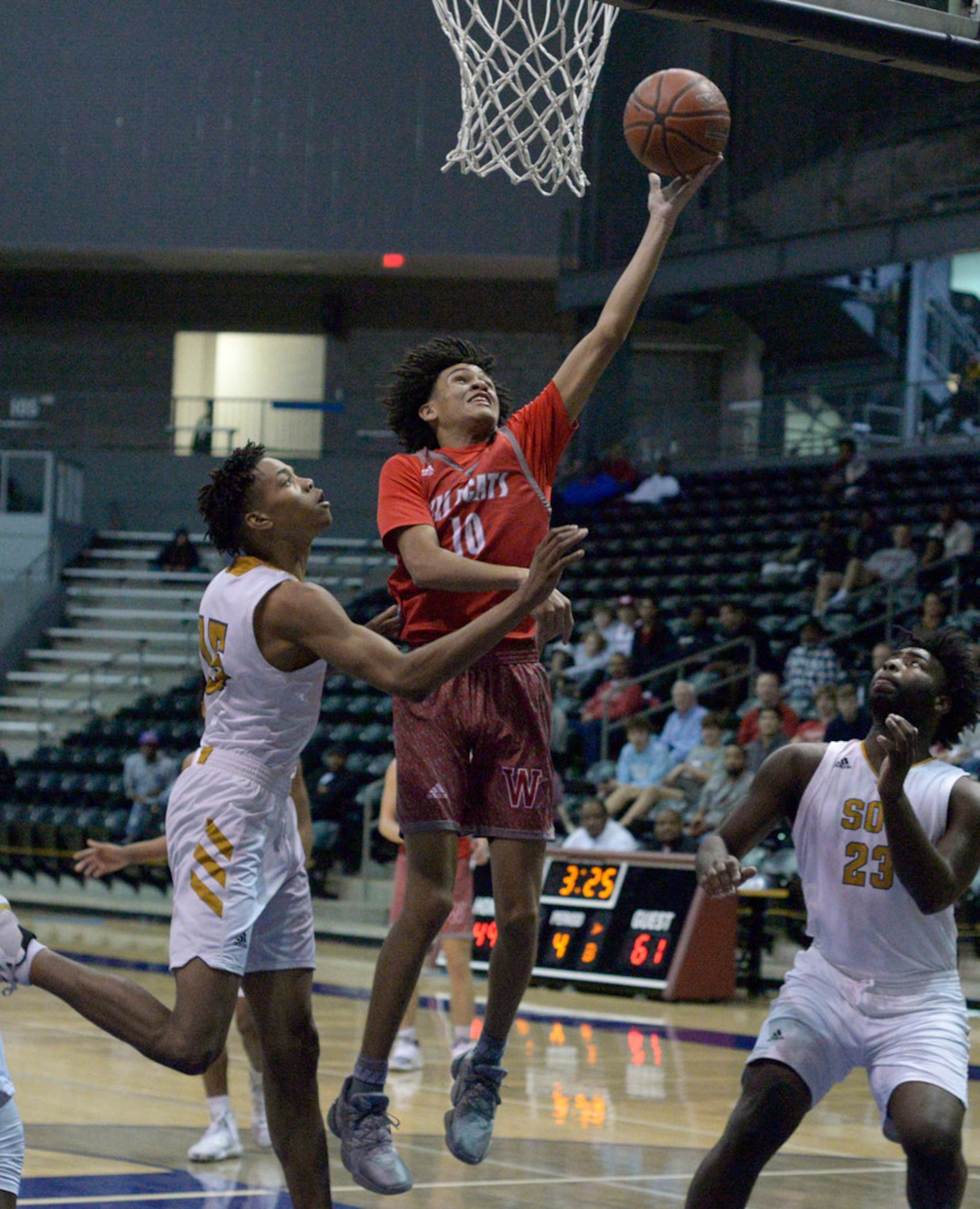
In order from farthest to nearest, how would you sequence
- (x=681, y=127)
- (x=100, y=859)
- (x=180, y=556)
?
(x=180, y=556) < (x=100, y=859) < (x=681, y=127)

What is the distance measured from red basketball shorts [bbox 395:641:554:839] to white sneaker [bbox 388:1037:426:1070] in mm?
4216

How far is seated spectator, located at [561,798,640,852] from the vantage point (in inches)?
474

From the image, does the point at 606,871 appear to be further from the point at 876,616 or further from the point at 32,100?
the point at 32,100

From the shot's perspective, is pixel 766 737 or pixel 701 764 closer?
pixel 766 737

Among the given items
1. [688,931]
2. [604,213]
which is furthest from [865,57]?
[604,213]

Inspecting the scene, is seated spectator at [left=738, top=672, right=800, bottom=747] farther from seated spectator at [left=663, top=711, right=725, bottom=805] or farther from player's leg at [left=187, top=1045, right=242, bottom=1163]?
player's leg at [left=187, top=1045, right=242, bottom=1163]

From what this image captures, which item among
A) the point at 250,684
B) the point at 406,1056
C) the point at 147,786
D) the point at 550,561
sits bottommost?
the point at 147,786

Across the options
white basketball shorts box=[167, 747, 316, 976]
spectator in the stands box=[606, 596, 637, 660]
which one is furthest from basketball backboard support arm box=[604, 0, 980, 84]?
spectator in the stands box=[606, 596, 637, 660]

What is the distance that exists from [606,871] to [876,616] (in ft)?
13.0

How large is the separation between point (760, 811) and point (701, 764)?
8318mm

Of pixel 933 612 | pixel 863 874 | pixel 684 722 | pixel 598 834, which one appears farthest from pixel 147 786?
pixel 863 874

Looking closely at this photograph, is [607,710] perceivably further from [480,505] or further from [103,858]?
[480,505]

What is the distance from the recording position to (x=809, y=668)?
1338cm

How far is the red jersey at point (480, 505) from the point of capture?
454cm
